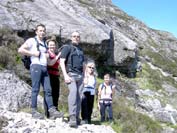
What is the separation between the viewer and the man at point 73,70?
24.8ft

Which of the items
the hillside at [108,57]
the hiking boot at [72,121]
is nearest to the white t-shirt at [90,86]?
the hiking boot at [72,121]

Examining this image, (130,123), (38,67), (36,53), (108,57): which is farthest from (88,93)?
(108,57)

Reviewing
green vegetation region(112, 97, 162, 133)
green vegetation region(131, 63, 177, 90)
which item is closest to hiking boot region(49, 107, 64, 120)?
green vegetation region(112, 97, 162, 133)

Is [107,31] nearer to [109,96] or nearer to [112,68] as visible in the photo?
[112,68]

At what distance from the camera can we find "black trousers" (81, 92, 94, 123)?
8719mm

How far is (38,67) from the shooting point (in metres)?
7.58

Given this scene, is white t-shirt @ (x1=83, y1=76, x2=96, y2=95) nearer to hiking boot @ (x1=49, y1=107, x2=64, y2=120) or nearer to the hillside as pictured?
hiking boot @ (x1=49, y1=107, x2=64, y2=120)

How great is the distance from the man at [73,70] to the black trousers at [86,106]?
89cm

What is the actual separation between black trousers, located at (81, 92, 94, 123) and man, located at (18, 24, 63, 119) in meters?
1.11

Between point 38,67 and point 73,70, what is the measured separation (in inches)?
29.5

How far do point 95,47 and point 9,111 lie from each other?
387 inches

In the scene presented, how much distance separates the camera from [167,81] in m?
24.9

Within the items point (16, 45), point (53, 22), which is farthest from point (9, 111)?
point (53, 22)

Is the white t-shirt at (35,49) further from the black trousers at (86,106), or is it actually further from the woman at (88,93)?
the black trousers at (86,106)
